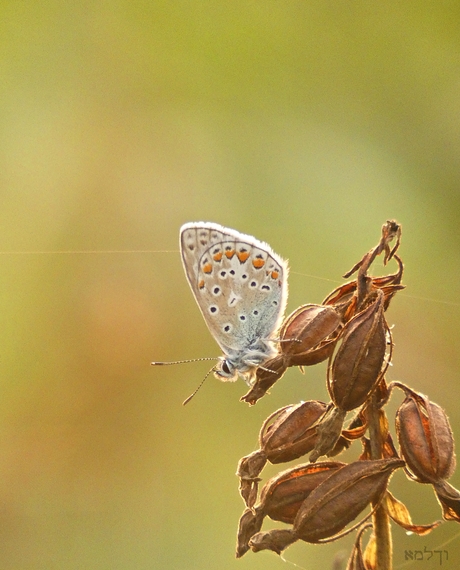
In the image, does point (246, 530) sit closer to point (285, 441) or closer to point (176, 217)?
point (285, 441)

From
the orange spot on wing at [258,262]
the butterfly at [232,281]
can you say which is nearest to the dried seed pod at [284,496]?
the butterfly at [232,281]

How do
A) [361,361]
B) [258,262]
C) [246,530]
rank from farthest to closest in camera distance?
[258,262] → [246,530] → [361,361]


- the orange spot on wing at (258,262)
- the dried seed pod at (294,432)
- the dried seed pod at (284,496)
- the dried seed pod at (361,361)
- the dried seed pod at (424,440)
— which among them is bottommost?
the dried seed pod at (284,496)

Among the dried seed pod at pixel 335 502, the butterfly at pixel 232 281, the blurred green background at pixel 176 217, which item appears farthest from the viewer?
the blurred green background at pixel 176 217

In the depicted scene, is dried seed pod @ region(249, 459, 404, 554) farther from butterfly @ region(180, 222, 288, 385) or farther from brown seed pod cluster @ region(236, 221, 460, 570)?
butterfly @ region(180, 222, 288, 385)

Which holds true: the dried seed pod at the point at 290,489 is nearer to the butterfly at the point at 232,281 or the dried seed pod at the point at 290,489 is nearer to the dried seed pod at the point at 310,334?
the dried seed pod at the point at 310,334

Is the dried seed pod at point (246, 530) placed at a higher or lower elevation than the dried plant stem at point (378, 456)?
lower

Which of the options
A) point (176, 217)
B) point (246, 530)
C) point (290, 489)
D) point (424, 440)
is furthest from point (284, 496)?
point (176, 217)

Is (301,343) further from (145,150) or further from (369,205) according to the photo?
(145,150)
